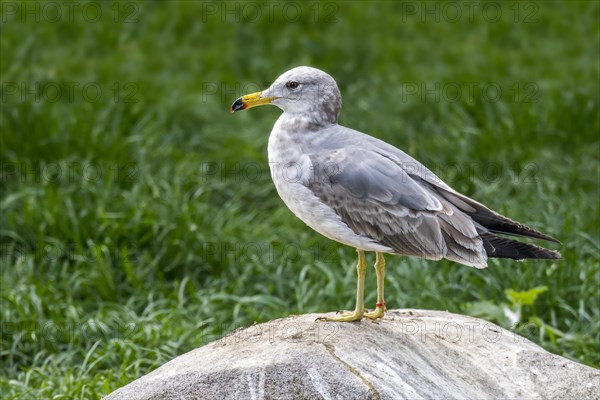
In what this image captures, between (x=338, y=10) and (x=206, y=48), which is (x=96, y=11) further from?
(x=338, y=10)

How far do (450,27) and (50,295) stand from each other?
6.13 meters

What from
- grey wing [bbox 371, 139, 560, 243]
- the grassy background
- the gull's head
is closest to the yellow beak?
the gull's head

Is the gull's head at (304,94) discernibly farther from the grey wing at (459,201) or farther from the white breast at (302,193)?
the grey wing at (459,201)

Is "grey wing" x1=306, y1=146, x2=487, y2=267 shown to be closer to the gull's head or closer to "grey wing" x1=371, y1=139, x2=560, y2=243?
"grey wing" x1=371, y1=139, x2=560, y2=243

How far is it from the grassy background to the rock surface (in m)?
1.25

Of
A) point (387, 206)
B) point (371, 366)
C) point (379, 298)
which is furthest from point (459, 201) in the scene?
point (371, 366)

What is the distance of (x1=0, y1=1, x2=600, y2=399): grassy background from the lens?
6.70m

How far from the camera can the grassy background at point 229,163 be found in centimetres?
670

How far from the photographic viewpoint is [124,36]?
11.0 metres

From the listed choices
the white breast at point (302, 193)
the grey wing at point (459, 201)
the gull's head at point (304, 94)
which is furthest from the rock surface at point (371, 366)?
the gull's head at point (304, 94)

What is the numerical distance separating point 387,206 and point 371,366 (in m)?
0.91

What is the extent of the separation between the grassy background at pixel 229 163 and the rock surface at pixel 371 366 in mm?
1253

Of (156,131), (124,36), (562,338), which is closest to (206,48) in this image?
(124,36)

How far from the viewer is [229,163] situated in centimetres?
891
